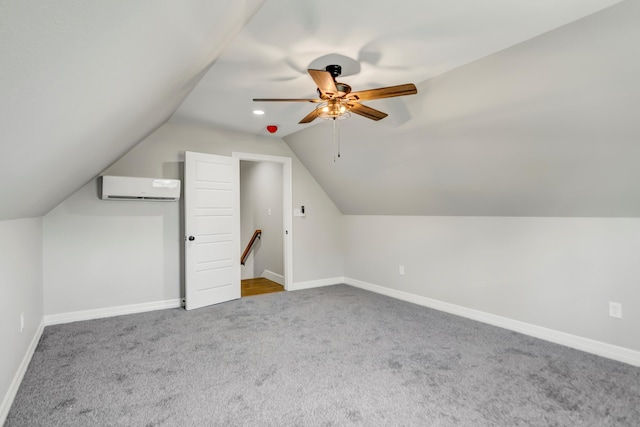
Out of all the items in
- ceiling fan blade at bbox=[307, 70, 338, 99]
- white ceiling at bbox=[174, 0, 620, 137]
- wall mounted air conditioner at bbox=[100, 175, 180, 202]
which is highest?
white ceiling at bbox=[174, 0, 620, 137]

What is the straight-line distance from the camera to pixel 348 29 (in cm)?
215

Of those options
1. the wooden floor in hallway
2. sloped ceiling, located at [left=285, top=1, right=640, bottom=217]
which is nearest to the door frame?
the wooden floor in hallway

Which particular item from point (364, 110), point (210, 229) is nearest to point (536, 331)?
point (364, 110)

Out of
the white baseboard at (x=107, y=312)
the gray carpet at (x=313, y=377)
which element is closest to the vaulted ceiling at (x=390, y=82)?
the gray carpet at (x=313, y=377)

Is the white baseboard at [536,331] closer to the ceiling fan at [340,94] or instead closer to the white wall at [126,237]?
the ceiling fan at [340,94]

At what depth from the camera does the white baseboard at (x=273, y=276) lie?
5738 mm

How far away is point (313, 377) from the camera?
96.6 inches

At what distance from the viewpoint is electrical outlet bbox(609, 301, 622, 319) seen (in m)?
2.77

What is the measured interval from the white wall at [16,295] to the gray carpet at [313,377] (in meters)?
0.16

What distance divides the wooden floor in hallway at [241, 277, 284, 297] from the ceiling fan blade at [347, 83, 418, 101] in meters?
3.48

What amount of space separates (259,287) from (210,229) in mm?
1593

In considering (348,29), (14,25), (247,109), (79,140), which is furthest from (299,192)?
(14,25)

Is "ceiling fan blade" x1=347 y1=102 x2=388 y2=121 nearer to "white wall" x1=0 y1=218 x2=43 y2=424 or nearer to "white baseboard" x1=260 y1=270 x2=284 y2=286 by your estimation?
"white wall" x1=0 y1=218 x2=43 y2=424

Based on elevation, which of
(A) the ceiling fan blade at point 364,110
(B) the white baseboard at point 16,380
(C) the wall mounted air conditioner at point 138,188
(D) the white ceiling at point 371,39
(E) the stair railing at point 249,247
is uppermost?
(D) the white ceiling at point 371,39
